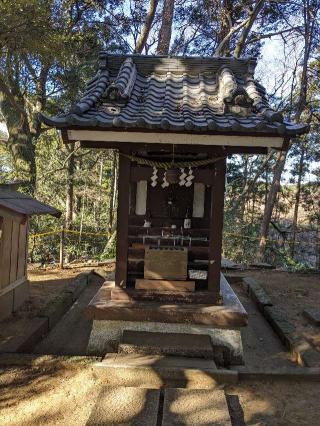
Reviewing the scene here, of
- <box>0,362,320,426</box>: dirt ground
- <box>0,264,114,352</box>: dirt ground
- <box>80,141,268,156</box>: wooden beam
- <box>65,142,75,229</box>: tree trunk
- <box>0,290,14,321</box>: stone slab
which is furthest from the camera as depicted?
<box>65,142,75,229</box>: tree trunk

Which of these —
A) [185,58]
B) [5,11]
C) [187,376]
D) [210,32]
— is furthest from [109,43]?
[187,376]

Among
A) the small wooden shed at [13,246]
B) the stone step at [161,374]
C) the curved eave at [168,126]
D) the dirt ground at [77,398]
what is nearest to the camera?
the dirt ground at [77,398]

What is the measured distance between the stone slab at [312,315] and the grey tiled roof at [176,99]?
3900 mm

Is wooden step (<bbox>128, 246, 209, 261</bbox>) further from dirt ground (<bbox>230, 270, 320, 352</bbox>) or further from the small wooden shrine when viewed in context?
dirt ground (<bbox>230, 270, 320, 352</bbox>)

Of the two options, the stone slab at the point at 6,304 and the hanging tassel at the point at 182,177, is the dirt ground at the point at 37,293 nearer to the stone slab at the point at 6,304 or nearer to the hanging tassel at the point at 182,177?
the stone slab at the point at 6,304

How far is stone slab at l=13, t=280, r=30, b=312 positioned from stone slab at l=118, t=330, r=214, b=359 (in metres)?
3.07

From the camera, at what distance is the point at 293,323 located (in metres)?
7.17

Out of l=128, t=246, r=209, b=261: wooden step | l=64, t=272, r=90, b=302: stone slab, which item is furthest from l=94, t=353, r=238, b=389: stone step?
l=64, t=272, r=90, b=302: stone slab

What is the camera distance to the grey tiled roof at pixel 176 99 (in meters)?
4.68

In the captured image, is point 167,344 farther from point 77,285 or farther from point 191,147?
point 77,285

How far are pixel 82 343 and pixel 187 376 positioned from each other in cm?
222

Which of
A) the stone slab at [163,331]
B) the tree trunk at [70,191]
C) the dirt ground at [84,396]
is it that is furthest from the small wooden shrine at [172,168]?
the tree trunk at [70,191]

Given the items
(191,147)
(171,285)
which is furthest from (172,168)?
(171,285)

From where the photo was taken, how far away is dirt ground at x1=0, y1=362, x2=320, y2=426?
3.88 metres
